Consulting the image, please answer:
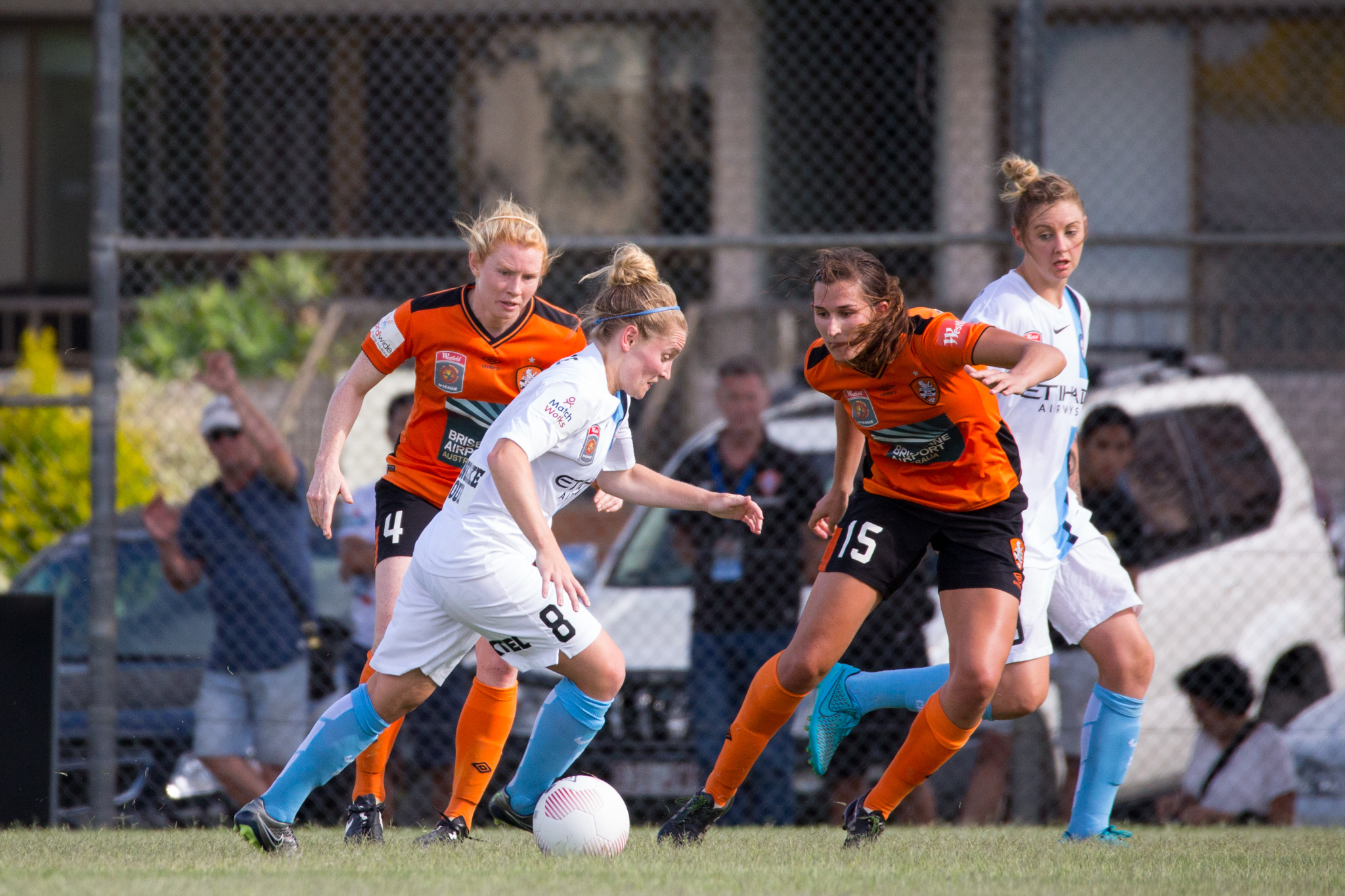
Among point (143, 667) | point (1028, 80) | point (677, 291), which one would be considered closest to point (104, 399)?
point (143, 667)

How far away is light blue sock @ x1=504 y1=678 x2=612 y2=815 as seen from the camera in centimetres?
461

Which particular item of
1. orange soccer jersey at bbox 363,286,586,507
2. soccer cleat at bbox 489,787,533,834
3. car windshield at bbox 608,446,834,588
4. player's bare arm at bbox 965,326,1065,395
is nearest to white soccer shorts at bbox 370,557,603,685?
A: soccer cleat at bbox 489,787,533,834

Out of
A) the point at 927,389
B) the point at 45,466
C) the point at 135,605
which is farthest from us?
the point at 45,466

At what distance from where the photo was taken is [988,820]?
6914 millimetres

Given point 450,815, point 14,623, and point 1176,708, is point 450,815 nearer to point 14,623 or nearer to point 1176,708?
point 14,623

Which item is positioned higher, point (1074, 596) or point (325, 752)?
point (1074, 596)

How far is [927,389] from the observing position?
4.64 m

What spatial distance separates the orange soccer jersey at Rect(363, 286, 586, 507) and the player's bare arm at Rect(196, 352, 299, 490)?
1.83 meters

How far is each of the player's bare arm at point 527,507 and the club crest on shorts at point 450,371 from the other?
3.04 ft

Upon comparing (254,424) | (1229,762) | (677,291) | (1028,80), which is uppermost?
(1028,80)

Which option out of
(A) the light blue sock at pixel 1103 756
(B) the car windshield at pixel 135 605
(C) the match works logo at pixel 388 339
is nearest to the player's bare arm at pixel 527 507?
(C) the match works logo at pixel 388 339

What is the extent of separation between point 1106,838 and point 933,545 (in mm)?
1277

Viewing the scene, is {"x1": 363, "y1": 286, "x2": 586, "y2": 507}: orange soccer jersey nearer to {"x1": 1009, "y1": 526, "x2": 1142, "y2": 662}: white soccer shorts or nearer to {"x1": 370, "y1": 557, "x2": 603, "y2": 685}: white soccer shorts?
{"x1": 370, "y1": 557, "x2": 603, "y2": 685}: white soccer shorts

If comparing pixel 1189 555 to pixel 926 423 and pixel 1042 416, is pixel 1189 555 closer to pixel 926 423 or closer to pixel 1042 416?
pixel 1042 416
